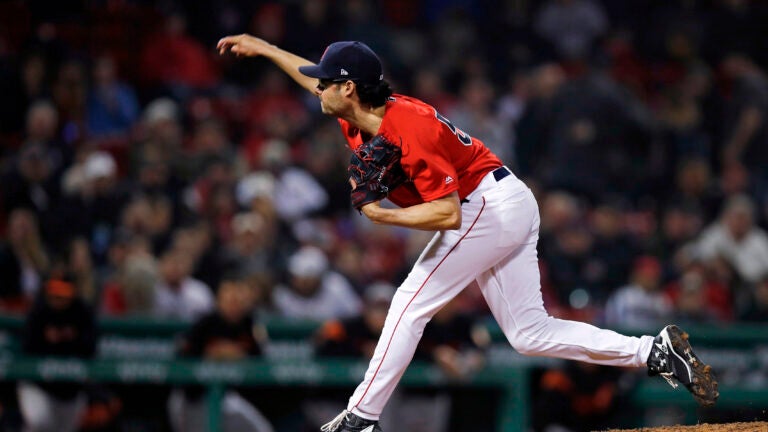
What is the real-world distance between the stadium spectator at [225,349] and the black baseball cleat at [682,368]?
3151 mm

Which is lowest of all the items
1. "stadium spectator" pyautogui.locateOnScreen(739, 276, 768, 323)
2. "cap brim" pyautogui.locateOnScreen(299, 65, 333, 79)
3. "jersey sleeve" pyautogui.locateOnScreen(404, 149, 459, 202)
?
"stadium spectator" pyautogui.locateOnScreen(739, 276, 768, 323)

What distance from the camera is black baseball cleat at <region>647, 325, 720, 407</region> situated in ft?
16.7

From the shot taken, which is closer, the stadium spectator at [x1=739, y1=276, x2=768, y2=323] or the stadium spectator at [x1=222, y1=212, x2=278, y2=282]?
the stadium spectator at [x1=222, y1=212, x2=278, y2=282]

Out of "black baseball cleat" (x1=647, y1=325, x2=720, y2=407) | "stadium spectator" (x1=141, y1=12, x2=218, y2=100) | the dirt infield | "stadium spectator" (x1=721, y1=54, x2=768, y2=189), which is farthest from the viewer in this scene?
"stadium spectator" (x1=721, y1=54, x2=768, y2=189)

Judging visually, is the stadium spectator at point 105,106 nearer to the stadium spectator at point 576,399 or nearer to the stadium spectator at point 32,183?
the stadium spectator at point 32,183

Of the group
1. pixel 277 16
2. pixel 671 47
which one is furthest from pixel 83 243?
pixel 671 47

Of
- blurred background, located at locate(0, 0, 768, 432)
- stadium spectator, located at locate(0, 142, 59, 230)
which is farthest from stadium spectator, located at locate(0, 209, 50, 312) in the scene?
stadium spectator, located at locate(0, 142, 59, 230)

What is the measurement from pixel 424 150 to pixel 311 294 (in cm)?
426

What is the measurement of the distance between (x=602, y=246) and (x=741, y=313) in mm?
1367

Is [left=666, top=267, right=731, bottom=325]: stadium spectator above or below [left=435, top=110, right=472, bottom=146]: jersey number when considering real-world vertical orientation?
below

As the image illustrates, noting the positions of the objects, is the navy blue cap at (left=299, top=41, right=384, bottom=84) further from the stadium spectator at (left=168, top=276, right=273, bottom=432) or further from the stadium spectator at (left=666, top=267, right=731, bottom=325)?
the stadium spectator at (left=666, top=267, right=731, bottom=325)

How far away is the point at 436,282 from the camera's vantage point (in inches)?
197

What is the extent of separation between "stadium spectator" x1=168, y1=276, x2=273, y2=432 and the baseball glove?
2.95m

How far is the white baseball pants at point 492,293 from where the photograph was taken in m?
4.99
